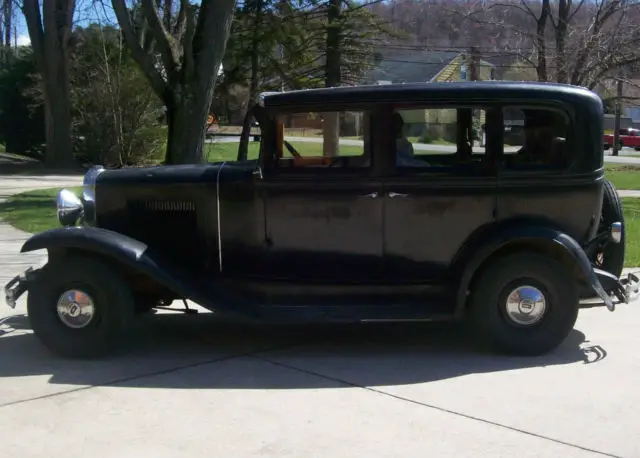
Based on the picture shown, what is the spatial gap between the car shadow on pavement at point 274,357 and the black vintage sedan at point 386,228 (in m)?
0.23

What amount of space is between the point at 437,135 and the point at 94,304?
114 inches

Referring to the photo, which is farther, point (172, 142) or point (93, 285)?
point (172, 142)

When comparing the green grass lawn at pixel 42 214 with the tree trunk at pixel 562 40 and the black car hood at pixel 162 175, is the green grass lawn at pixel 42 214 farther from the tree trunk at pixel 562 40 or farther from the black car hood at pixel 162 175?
the black car hood at pixel 162 175

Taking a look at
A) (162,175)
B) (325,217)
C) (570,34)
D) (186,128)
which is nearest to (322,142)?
(325,217)

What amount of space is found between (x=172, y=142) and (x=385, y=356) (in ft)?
32.0

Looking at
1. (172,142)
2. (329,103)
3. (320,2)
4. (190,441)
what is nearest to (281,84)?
(320,2)

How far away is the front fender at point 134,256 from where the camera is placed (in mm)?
5672

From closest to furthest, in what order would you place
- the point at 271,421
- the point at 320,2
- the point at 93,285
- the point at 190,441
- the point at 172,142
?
1. the point at 190,441
2. the point at 271,421
3. the point at 93,285
4. the point at 172,142
5. the point at 320,2

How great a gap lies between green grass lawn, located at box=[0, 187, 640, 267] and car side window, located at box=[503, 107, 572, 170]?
4.31 m

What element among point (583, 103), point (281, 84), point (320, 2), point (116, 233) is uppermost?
point (320, 2)

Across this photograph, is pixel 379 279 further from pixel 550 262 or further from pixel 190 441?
pixel 190 441

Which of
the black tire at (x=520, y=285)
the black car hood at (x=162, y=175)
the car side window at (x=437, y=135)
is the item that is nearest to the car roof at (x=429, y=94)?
the car side window at (x=437, y=135)

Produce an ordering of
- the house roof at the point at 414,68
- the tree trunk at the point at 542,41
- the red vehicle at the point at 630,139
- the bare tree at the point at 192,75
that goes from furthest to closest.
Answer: the red vehicle at the point at 630,139, the house roof at the point at 414,68, the tree trunk at the point at 542,41, the bare tree at the point at 192,75

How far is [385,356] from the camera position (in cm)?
604
